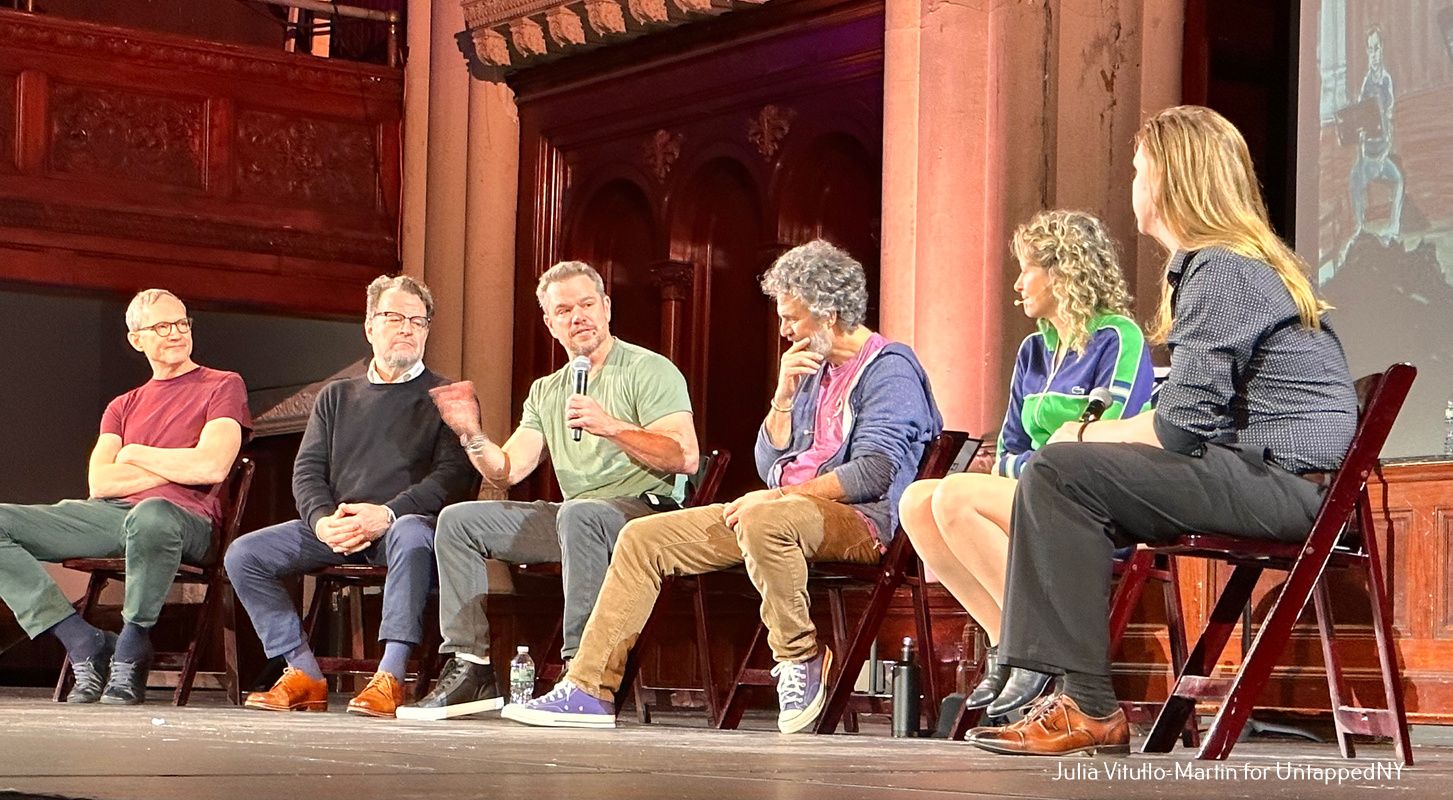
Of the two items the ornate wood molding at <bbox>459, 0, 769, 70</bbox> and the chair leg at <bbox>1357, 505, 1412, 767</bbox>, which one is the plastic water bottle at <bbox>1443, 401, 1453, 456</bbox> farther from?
the ornate wood molding at <bbox>459, 0, 769, 70</bbox>

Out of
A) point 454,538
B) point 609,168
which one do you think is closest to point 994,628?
point 454,538

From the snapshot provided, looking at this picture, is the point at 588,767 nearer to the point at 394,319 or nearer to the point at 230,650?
the point at 394,319

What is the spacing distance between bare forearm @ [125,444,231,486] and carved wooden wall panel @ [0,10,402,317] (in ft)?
7.83

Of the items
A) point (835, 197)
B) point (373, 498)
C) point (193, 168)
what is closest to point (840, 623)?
point (373, 498)

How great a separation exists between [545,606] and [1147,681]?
9.14 ft

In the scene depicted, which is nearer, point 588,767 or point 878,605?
point 588,767

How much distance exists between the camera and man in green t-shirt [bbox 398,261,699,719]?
15.6 ft

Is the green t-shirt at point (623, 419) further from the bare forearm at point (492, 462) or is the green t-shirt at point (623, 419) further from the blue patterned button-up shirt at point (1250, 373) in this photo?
the blue patterned button-up shirt at point (1250, 373)

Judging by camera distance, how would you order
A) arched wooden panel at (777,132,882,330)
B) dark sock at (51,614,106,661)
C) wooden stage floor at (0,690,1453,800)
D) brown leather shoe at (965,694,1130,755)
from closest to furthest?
wooden stage floor at (0,690,1453,800) < brown leather shoe at (965,694,1130,755) < dark sock at (51,614,106,661) < arched wooden panel at (777,132,882,330)

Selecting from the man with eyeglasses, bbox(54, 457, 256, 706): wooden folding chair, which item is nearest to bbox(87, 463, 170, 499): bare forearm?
bbox(54, 457, 256, 706): wooden folding chair

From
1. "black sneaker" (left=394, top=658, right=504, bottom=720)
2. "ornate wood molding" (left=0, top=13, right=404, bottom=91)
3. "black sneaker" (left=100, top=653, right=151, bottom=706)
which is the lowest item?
"black sneaker" (left=100, top=653, right=151, bottom=706)

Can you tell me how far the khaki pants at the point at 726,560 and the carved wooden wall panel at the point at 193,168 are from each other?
3966mm

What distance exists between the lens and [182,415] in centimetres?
579

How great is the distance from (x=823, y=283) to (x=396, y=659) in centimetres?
137
